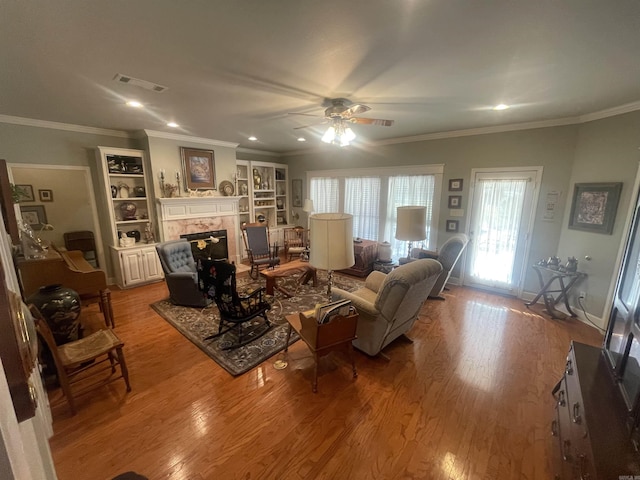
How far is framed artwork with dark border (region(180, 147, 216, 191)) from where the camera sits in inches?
195

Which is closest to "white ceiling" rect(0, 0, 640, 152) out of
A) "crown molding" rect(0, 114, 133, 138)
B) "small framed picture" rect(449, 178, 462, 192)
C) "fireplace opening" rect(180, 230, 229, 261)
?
"crown molding" rect(0, 114, 133, 138)

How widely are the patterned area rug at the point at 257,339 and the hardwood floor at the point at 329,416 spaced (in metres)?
0.12

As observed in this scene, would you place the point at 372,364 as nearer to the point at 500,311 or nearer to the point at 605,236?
the point at 500,311

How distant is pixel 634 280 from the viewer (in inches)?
62.6

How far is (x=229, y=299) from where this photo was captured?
282cm

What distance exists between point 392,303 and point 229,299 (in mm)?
1728

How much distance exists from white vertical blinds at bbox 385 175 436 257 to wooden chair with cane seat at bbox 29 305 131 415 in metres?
4.46

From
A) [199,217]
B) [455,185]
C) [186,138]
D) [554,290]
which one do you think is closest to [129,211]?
[199,217]

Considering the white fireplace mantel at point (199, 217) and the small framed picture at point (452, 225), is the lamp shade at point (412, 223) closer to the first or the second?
the small framed picture at point (452, 225)

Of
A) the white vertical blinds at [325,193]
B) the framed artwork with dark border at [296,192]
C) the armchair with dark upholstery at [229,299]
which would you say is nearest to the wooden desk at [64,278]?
the armchair with dark upholstery at [229,299]

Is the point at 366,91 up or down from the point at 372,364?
up

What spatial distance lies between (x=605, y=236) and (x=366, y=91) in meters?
3.50

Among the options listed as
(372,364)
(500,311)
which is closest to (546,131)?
(500,311)

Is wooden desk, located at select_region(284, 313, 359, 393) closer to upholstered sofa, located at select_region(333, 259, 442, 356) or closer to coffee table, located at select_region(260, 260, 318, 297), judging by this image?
upholstered sofa, located at select_region(333, 259, 442, 356)
